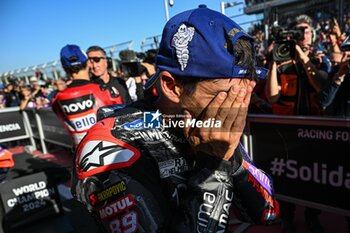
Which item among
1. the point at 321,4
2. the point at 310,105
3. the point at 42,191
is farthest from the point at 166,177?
the point at 321,4

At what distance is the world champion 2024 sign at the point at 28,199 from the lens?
304 cm

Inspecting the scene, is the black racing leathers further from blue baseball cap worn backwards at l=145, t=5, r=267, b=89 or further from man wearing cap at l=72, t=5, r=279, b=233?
blue baseball cap worn backwards at l=145, t=5, r=267, b=89

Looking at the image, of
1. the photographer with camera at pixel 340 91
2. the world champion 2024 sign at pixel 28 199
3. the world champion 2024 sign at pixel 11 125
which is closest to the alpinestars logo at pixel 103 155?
the photographer with camera at pixel 340 91

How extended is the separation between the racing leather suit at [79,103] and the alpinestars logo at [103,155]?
Answer: 231 centimetres

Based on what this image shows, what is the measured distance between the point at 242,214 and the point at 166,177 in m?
0.46

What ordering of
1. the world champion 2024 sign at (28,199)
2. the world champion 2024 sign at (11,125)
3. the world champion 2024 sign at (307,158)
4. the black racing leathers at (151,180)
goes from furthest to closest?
the world champion 2024 sign at (11,125), the world champion 2024 sign at (28,199), the world champion 2024 sign at (307,158), the black racing leathers at (151,180)

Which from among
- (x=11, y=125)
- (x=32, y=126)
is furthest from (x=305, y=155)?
(x=11, y=125)

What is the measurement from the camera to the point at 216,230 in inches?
37.5

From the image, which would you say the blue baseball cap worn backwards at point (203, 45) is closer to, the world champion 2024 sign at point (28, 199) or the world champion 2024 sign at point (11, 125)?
the world champion 2024 sign at point (28, 199)

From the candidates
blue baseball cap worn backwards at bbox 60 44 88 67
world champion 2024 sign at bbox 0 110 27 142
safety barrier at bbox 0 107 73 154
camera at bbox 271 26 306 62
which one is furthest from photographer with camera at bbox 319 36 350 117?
world champion 2024 sign at bbox 0 110 27 142

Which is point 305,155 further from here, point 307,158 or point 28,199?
point 28,199

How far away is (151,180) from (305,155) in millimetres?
2199

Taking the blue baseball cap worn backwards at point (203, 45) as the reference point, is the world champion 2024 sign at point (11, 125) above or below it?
below

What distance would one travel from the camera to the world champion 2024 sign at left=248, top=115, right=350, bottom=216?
8.05 feet
